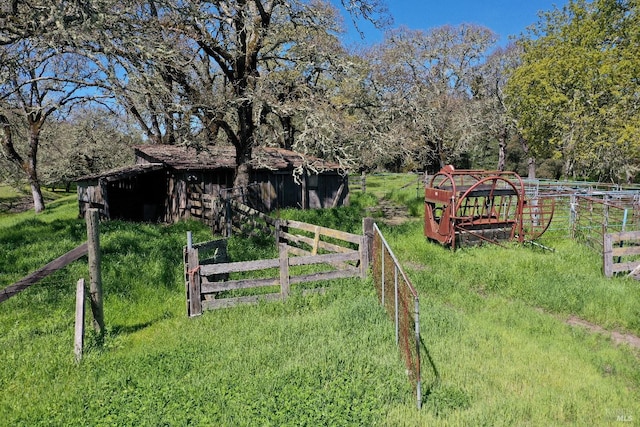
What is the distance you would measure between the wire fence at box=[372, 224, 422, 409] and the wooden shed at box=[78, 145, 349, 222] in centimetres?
1087

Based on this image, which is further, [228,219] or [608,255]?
[228,219]

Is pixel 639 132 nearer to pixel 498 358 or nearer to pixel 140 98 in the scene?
pixel 498 358

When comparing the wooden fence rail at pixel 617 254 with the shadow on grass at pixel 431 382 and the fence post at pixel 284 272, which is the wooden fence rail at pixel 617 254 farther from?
the fence post at pixel 284 272

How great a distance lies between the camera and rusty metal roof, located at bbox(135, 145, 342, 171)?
1877 centimetres

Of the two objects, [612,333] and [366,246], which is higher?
[366,246]

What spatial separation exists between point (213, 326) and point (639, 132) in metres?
23.5

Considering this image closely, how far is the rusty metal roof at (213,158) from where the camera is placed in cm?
1877

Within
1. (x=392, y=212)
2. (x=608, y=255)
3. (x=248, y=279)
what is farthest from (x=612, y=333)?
(x=392, y=212)

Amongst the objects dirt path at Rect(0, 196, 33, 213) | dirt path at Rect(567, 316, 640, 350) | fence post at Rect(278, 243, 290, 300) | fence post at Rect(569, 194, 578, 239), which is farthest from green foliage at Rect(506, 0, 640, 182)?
dirt path at Rect(0, 196, 33, 213)

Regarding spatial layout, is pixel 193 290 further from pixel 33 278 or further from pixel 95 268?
pixel 33 278

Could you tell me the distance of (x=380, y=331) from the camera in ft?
20.5

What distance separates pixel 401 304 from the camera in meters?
5.81

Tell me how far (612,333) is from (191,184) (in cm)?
1661

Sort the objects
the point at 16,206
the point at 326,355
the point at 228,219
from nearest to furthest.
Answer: the point at 326,355 < the point at 228,219 < the point at 16,206
